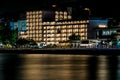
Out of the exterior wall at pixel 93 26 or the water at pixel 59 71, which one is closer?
the water at pixel 59 71

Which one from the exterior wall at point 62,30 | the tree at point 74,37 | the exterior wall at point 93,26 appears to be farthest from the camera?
the exterior wall at point 62,30

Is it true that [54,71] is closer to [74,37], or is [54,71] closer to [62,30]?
[74,37]

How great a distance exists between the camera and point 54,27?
537ft

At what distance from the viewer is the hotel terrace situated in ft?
500

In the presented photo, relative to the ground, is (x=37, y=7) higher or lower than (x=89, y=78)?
higher

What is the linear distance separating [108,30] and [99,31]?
3143 millimetres

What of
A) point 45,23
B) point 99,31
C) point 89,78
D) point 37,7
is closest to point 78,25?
point 99,31

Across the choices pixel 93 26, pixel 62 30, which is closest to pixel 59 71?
pixel 93 26

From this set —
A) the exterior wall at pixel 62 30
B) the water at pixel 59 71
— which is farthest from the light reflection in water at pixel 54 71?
the exterior wall at pixel 62 30

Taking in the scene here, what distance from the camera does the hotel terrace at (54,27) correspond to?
152250 mm

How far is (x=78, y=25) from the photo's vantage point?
496 feet

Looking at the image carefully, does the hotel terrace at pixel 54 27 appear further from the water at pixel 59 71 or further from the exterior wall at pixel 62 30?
the water at pixel 59 71

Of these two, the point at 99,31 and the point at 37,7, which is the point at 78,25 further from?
the point at 37,7

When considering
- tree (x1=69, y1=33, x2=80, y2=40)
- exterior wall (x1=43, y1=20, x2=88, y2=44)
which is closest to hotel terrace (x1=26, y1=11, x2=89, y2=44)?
exterior wall (x1=43, y1=20, x2=88, y2=44)
